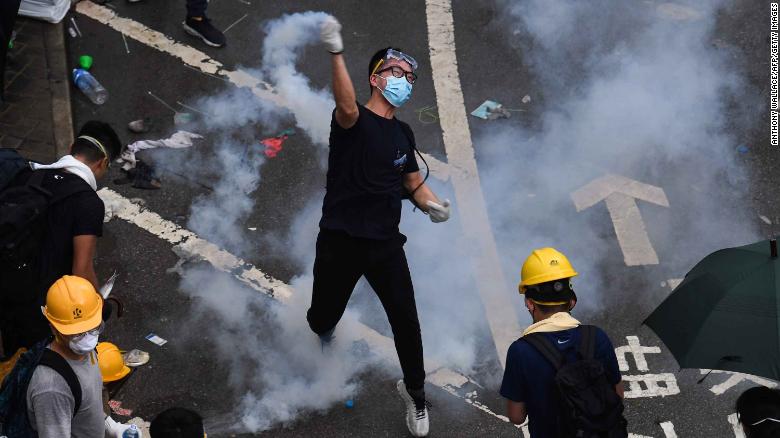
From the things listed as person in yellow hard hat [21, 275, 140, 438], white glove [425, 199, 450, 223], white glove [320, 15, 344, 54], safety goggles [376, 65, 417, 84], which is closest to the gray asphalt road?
white glove [425, 199, 450, 223]

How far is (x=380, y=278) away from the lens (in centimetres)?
505

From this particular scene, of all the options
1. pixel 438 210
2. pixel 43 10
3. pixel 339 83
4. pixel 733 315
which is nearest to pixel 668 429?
pixel 733 315

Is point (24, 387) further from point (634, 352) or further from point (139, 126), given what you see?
point (139, 126)

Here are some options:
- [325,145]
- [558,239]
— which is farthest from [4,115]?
[558,239]

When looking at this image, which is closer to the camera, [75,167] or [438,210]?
[75,167]

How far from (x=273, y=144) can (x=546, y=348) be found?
365 centimetres

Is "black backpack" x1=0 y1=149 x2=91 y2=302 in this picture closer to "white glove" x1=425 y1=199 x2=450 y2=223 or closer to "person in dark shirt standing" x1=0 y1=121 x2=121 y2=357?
"person in dark shirt standing" x1=0 y1=121 x2=121 y2=357

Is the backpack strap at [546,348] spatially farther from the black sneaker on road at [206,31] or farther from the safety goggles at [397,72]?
the black sneaker on road at [206,31]

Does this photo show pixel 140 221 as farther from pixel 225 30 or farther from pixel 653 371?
pixel 653 371

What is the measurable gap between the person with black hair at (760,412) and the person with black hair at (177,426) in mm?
2130

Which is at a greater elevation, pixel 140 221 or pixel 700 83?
pixel 700 83

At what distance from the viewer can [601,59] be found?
788 centimetres

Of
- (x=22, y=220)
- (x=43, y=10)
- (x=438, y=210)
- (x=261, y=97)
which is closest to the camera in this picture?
(x=22, y=220)

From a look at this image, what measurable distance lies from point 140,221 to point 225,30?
228 centimetres
